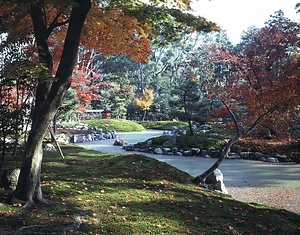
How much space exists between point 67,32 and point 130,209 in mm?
2476

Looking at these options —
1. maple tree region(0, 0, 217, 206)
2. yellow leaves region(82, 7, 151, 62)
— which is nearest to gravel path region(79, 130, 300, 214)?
yellow leaves region(82, 7, 151, 62)

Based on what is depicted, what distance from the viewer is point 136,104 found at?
30.0 metres

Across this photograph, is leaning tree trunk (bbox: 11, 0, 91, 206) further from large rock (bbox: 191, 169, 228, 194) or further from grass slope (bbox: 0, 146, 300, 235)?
large rock (bbox: 191, 169, 228, 194)

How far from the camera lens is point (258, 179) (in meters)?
8.77

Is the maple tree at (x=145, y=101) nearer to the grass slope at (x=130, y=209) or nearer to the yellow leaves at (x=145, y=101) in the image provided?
the yellow leaves at (x=145, y=101)

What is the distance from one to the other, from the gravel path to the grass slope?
4.88 feet

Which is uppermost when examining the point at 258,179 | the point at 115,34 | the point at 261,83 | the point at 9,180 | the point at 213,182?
the point at 261,83

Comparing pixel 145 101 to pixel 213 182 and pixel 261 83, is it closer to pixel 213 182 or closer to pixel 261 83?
pixel 261 83

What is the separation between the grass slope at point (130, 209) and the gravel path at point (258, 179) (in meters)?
1.49

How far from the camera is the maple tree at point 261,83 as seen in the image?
6414 millimetres

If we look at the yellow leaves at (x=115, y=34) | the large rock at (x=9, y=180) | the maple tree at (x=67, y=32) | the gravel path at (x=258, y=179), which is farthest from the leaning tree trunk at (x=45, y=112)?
the gravel path at (x=258, y=179)

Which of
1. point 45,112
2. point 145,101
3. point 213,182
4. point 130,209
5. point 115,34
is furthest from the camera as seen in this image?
point 145,101

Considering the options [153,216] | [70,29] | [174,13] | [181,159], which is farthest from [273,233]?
[181,159]

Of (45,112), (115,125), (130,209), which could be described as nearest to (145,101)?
(115,125)
